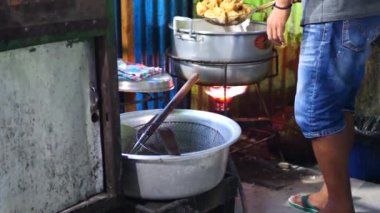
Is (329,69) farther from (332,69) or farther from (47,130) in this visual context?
(47,130)

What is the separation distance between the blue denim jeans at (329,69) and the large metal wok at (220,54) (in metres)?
0.97

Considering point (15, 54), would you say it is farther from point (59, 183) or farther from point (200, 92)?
point (200, 92)

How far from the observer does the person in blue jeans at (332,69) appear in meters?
2.94

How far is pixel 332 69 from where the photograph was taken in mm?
2975

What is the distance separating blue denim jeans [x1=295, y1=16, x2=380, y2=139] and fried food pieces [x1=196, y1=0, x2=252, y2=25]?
1.22m

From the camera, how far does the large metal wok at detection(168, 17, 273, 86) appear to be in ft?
13.1

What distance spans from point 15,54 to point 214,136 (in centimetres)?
121

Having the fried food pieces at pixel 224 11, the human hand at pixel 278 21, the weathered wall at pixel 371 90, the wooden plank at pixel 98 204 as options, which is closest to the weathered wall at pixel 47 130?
the wooden plank at pixel 98 204

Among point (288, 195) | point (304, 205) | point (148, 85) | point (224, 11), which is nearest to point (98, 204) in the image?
point (148, 85)

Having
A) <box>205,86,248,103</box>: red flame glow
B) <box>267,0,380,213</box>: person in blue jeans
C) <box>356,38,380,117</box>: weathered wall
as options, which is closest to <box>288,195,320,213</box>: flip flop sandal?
<box>267,0,380,213</box>: person in blue jeans

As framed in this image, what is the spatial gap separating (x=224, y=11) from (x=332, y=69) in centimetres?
142

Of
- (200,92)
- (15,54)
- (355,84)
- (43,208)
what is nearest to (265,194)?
(355,84)

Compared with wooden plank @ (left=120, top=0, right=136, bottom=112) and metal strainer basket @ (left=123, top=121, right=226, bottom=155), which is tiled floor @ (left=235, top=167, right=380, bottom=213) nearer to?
metal strainer basket @ (left=123, top=121, right=226, bottom=155)

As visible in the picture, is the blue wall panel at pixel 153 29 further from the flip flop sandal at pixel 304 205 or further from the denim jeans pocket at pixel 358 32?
the denim jeans pocket at pixel 358 32
